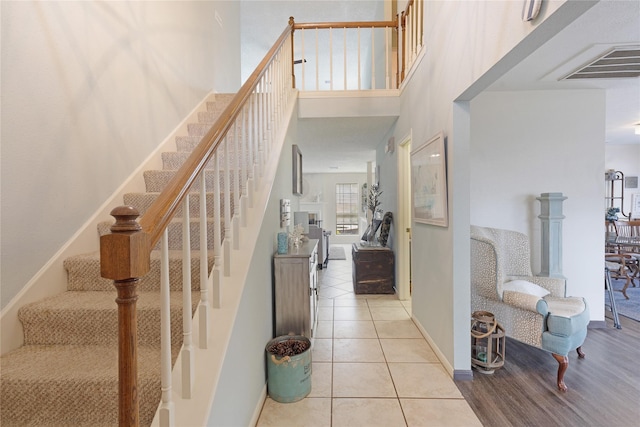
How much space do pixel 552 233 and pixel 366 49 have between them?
4.92 m

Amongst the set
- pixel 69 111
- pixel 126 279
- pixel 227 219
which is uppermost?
pixel 69 111

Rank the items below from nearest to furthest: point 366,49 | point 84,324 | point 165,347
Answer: point 165,347 < point 84,324 < point 366,49

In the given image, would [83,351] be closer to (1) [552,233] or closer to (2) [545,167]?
(1) [552,233]

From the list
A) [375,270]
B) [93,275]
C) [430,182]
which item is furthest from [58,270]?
[375,270]

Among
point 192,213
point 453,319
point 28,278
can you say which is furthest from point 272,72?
point 453,319

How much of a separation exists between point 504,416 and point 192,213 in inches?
94.5

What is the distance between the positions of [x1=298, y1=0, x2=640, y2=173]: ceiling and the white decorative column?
1.10 meters

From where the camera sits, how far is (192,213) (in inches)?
82.1

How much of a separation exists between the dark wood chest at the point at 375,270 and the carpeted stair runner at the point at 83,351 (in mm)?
2724

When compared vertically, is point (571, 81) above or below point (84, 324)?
above

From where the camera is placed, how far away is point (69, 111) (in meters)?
1.76

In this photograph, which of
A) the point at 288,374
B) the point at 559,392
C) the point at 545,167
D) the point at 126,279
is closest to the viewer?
the point at 126,279

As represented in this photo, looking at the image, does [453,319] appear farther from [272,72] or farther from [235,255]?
[272,72]

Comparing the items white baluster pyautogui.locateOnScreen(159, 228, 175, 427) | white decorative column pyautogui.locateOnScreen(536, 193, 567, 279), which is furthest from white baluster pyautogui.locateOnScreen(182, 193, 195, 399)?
white decorative column pyautogui.locateOnScreen(536, 193, 567, 279)
